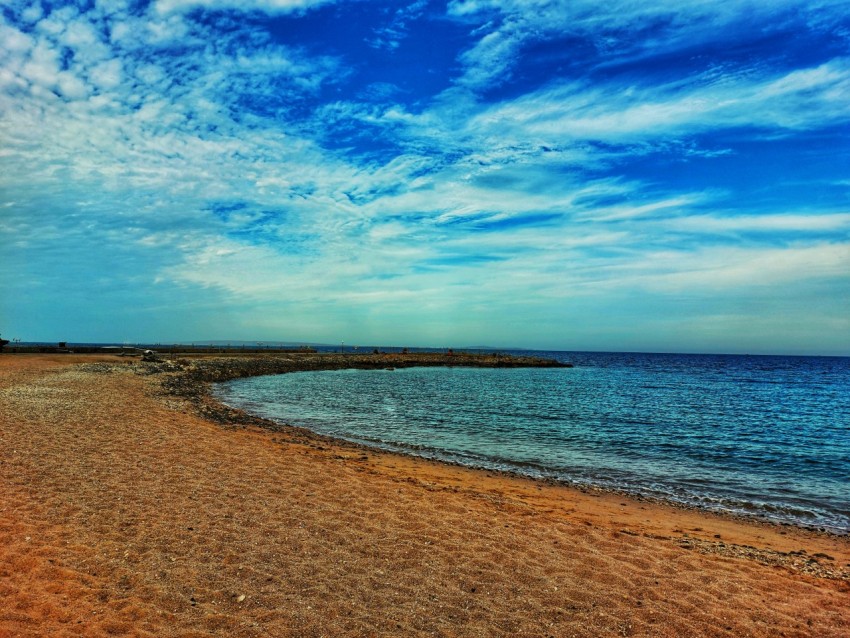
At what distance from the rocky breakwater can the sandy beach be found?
8.79 metres

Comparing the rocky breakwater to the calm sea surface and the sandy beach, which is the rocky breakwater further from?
the sandy beach

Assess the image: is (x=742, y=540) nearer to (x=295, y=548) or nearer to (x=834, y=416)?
(x=295, y=548)

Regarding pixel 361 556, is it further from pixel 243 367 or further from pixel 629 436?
pixel 243 367

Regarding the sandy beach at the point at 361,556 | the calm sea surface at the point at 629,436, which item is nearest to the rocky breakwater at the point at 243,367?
the calm sea surface at the point at 629,436

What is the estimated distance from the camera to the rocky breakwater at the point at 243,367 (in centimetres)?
2091

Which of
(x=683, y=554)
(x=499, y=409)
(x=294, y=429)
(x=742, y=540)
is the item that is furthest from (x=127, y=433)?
(x=499, y=409)

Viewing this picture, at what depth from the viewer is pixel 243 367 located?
50594mm

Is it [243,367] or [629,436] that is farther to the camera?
[243,367]

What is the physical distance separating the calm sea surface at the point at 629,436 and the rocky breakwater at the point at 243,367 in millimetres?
2063

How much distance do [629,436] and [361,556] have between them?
611 inches

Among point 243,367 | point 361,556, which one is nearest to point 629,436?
point 361,556

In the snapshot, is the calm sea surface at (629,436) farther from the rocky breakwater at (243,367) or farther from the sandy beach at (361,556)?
→ the sandy beach at (361,556)

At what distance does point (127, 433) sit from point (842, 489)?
19.3 meters

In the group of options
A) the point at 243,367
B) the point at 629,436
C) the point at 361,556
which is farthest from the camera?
the point at 243,367
